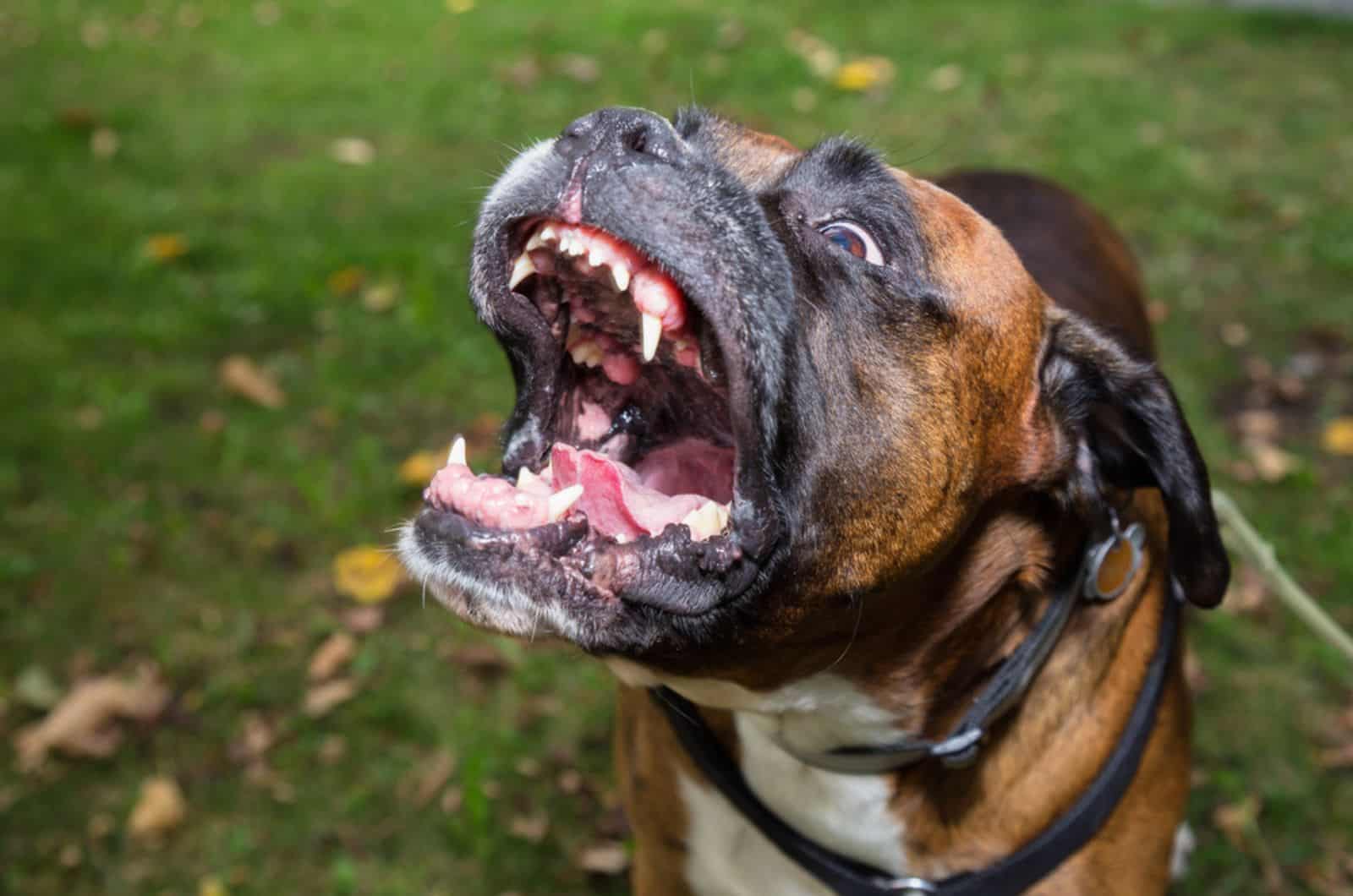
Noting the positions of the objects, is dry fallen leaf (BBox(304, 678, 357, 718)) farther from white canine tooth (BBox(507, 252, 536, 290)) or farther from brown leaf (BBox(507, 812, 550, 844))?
white canine tooth (BBox(507, 252, 536, 290))

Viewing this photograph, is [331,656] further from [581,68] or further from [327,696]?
[581,68]

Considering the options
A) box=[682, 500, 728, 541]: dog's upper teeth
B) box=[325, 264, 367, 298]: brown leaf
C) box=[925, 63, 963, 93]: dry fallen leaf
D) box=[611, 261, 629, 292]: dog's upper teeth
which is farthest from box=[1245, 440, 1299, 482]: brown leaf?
box=[325, 264, 367, 298]: brown leaf

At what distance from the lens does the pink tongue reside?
2.09 m

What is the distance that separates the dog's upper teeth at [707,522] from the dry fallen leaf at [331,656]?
7.64 feet

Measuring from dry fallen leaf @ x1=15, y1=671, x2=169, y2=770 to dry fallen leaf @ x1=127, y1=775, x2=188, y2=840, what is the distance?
0.23 metres

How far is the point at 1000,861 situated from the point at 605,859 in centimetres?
129

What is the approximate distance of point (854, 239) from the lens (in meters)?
2.20

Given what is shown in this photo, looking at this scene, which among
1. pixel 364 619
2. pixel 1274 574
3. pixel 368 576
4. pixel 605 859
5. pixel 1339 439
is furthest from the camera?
pixel 1339 439

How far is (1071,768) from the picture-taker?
8.04 ft

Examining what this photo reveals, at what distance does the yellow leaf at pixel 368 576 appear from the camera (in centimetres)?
422

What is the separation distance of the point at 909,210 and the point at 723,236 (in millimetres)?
407

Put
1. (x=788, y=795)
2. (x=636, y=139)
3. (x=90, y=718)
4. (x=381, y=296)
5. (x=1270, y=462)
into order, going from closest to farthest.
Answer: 1. (x=636, y=139)
2. (x=788, y=795)
3. (x=90, y=718)
4. (x=1270, y=462)
5. (x=381, y=296)

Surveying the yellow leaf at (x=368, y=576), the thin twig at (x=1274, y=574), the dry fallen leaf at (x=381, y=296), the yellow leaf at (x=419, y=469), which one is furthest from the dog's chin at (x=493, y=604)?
the dry fallen leaf at (x=381, y=296)

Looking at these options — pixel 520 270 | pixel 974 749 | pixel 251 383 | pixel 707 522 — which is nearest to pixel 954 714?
pixel 974 749
